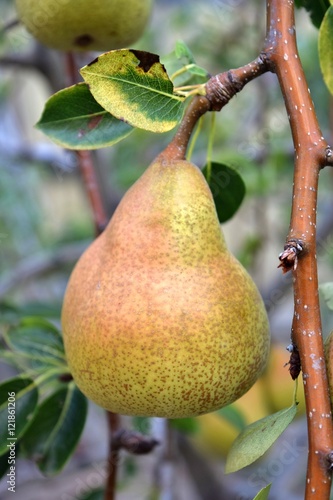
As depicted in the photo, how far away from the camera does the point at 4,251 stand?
2188 millimetres

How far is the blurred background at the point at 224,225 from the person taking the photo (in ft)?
4.26

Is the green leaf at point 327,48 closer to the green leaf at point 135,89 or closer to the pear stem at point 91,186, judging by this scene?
the green leaf at point 135,89

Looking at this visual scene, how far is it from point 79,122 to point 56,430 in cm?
33

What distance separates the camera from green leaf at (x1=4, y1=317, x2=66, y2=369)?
0.74 meters

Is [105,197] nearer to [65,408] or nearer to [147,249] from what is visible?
[65,408]

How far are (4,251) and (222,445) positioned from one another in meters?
1.06

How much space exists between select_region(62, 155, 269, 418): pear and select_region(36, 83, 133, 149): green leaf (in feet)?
0.15

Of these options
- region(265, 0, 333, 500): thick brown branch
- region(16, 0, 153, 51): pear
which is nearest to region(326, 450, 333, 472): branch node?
region(265, 0, 333, 500): thick brown branch

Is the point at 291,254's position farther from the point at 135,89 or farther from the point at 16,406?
the point at 16,406

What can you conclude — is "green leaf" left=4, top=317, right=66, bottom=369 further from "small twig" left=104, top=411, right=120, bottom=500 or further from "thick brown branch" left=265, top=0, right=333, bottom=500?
"thick brown branch" left=265, top=0, right=333, bottom=500

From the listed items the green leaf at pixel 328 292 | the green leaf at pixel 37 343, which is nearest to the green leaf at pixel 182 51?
the green leaf at pixel 328 292

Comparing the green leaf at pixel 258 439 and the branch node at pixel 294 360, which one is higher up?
the branch node at pixel 294 360

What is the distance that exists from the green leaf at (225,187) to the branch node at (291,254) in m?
0.22

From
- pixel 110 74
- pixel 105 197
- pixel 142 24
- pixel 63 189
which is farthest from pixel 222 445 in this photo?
pixel 63 189
